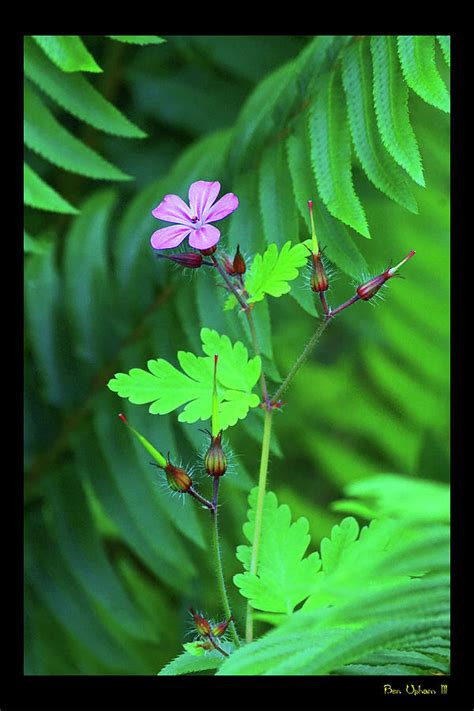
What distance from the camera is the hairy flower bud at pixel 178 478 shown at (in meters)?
0.45

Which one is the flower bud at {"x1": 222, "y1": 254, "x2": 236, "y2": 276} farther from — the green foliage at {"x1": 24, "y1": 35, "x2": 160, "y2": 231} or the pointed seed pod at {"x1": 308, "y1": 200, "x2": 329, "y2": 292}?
the green foliage at {"x1": 24, "y1": 35, "x2": 160, "y2": 231}

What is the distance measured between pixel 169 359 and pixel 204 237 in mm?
386

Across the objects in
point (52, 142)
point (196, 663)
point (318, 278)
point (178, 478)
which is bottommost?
point (196, 663)

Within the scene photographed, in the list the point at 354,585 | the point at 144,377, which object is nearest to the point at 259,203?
the point at 144,377

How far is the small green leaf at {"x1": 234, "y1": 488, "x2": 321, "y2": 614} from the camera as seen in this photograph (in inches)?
18.6

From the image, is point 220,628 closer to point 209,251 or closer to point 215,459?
point 215,459

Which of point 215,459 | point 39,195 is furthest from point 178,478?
point 39,195

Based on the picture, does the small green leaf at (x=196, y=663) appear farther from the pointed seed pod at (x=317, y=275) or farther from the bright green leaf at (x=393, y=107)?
the bright green leaf at (x=393, y=107)

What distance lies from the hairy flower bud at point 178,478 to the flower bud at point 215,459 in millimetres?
14

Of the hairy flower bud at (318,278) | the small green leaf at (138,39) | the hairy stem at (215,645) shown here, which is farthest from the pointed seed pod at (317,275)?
the small green leaf at (138,39)

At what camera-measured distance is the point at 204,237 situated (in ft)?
1.59
